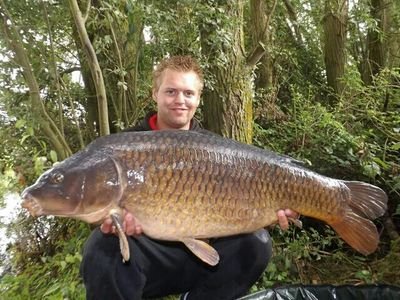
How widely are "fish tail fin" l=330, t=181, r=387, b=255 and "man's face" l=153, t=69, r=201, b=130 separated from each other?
0.76 metres

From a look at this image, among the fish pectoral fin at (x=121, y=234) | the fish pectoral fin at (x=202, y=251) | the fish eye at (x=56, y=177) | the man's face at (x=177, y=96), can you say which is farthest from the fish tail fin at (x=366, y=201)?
the fish eye at (x=56, y=177)

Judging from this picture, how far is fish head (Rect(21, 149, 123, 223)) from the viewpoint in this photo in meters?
1.49

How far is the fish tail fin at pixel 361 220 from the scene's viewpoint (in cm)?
181

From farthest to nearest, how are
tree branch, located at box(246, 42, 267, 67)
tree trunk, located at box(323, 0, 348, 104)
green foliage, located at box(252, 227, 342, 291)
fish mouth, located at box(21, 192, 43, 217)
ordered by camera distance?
tree trunk, located at box(323, 0, 348, 104), tree branch, located at box(246, 42, 267, 67), green foliage, located at box(252, 227, 342, 291), fish mouth, located at box(21, 192, 43, 217)

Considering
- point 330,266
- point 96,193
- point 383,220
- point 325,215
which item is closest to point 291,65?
point 383,220

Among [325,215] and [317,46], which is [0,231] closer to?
[325,215]

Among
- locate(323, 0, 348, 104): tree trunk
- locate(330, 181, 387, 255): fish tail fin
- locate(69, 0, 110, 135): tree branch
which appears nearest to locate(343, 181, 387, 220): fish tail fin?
locate(330, 181, 387, 255): fish tail fin

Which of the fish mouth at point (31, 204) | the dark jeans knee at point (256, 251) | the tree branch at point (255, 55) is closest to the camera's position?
the fish mouth at point (31, 204)

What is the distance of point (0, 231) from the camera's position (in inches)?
149

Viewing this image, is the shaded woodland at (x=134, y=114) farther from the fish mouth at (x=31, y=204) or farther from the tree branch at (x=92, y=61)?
the fish mouth at (x=31, y=204)

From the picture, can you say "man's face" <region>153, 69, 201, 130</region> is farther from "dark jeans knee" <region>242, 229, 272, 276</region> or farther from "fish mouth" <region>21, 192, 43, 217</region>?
"fish mouth" <region>21, 192, 43, 217</region>

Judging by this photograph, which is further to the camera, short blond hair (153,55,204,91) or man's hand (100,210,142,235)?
short blond hair (153,55,204,91)

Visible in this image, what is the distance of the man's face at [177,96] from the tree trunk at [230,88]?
3.09ft

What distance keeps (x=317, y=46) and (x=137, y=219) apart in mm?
5557
